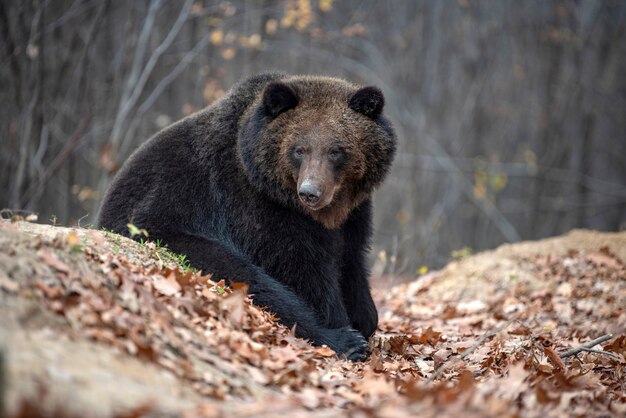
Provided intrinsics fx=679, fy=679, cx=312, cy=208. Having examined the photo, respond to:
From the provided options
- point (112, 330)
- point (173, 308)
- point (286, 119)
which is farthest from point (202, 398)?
point (286, 119)

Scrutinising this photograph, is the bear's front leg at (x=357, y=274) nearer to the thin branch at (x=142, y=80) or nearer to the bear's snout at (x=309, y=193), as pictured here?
the bear's snout at (x=309, y=193)

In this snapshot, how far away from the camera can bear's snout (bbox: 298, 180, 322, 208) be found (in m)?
5.70

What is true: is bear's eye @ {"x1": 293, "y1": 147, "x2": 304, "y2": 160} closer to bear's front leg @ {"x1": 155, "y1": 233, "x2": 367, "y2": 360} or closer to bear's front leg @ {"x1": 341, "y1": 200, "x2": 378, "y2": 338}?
bear's front leg @ {"x1": 341, "y1": 200, "x2": 378, "y2": 338}

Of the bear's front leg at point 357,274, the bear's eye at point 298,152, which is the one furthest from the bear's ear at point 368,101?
the bear's front leg at point 357,274

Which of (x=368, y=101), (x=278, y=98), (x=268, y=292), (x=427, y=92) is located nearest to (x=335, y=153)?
(x=368, y=101)

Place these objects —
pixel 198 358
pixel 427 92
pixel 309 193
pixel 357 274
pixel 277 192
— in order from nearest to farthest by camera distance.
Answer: pixel 198 358 → pixel 309 193 → pixel 277 192 → pixel 357 274 → pixel 427 92

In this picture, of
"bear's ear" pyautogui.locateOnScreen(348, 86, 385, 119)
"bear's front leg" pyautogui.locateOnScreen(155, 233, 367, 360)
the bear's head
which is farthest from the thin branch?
"bear's ear" pyautogui.locateOnScreen(348, 86, 385, 119)

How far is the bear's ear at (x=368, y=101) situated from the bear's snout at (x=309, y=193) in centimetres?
102

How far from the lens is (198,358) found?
3887 mm

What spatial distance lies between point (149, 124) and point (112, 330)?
11.9 meters

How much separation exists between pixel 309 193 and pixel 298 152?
1.90ft

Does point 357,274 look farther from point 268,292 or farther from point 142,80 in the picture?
point 142,80

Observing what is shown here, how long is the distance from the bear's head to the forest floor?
1152 millimetres

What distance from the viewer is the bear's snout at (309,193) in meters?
5.70
